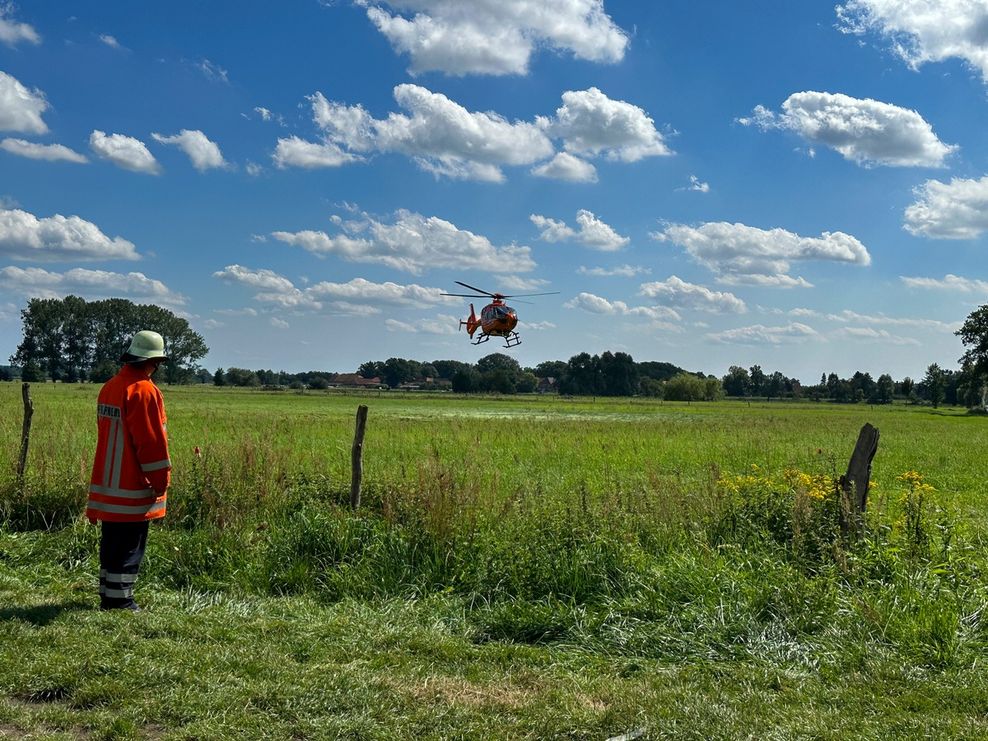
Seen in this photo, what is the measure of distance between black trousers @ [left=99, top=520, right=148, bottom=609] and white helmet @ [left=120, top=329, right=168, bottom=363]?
141 centimetres

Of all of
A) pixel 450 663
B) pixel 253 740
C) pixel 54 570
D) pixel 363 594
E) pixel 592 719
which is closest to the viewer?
pixel 253 740

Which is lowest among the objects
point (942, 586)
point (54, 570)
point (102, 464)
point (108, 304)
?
point (54, 570)

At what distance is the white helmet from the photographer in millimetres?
6578

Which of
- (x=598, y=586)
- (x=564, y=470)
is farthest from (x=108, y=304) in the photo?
(x=598, y=586)

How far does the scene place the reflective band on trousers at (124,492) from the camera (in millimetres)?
6461

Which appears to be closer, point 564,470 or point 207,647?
point 207,647

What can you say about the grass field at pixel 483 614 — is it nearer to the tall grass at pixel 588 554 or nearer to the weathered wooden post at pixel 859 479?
the tall grass at pixel 588 554

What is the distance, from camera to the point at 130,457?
256 inches

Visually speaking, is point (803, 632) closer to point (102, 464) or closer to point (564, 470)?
point (102, 464)

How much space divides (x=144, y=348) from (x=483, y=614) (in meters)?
3.65

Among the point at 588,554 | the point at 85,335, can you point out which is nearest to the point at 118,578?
the point at 588,554

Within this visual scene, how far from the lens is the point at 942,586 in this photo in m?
6.60

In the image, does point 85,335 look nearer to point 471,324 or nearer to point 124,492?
point 471,324

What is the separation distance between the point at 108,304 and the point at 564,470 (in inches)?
5327
